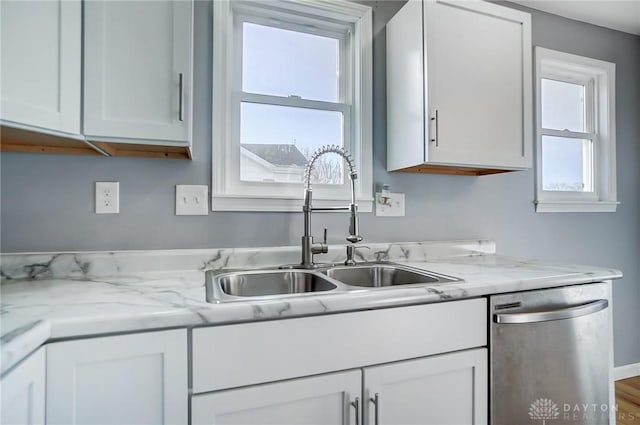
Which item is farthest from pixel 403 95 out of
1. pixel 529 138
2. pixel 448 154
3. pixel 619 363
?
pixel 619 363

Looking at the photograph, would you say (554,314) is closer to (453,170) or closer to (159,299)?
(453,170)

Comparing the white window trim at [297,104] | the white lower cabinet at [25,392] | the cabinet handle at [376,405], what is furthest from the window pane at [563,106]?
the white lower cabinet at [25,392]

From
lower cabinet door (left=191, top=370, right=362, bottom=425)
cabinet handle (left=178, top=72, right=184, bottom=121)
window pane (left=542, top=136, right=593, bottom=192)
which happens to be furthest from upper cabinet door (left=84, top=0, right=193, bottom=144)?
window pane (left=542, top=136, right=593, bottom=192)

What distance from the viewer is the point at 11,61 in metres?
0.88

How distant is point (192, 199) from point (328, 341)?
873 mm

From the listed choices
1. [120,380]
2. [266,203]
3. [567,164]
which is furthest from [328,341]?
[567,164]

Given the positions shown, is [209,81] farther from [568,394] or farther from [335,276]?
[568,394]

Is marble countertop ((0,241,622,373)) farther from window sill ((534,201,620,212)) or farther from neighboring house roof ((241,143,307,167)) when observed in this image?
window sill ((534,201,620,212))

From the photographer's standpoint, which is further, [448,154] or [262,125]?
[262,125]

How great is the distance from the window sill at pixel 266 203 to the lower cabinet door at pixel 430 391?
819 millimetres

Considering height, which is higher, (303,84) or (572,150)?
(303,84)

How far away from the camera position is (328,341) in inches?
36.1

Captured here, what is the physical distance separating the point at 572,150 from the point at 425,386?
2.12 metres

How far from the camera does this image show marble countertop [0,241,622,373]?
0.73 meters
